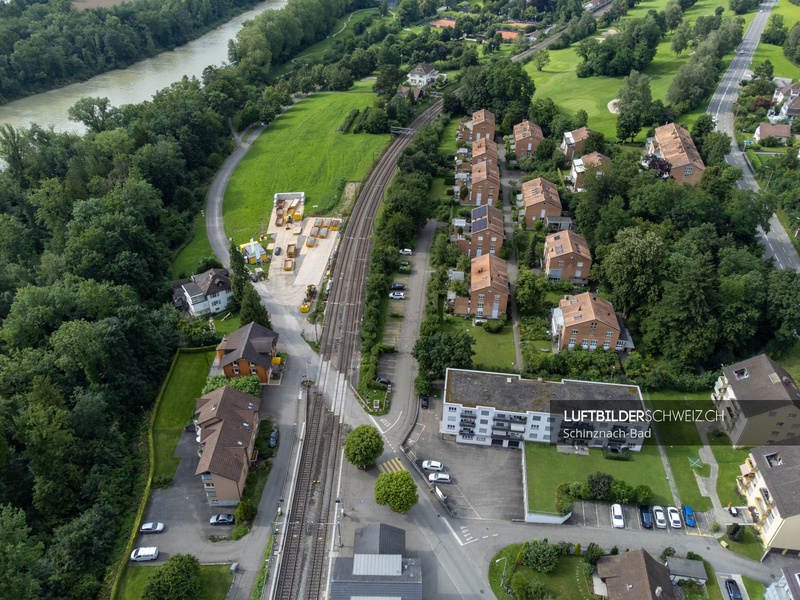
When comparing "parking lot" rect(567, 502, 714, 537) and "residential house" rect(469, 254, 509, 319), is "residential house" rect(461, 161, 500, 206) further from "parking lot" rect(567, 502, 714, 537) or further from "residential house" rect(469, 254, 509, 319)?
"parking lot" rect(567, 502, 714, 537)

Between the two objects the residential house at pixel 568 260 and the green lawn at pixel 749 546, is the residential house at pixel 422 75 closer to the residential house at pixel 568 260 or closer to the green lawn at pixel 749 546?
the residential house at pixel 568 260

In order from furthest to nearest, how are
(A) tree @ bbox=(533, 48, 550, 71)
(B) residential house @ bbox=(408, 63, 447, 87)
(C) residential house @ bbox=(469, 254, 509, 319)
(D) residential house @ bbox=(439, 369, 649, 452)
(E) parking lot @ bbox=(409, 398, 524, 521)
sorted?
(A) tree @ bbox=(533, 48, 550, 71) < (B) residential house @ bbox=(408, 63, 447, 87) < (C) residential house @ bbox=(469, 254, 509, 319) < (D) residential house @ bbox=(439, 369, 649, 452) < (E) parking lot @ bbox=(409, 398, 524, 521)

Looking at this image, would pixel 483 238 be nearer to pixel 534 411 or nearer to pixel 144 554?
pixel 534 411

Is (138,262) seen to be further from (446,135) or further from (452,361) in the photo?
(446,135)

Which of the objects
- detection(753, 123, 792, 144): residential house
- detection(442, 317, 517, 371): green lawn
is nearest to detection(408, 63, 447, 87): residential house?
detection(753, 123, 792, 144): residential house

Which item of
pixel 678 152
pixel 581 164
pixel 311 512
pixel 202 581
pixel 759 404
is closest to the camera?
pixel 202 581

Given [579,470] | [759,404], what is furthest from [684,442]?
[579,470]
